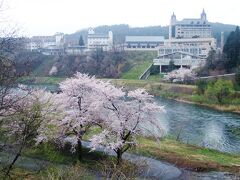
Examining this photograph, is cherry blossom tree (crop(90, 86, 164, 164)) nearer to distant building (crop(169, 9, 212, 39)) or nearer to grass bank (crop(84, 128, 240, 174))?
grass bank (crop(84, 128, 240, 174))

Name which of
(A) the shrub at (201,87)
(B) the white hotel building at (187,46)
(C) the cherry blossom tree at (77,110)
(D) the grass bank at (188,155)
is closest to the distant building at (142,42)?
(B) the white hotel building at (187,46)

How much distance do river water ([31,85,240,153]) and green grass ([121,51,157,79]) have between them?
3548cm

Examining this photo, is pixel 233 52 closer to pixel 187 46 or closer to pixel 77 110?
pixel 187 46

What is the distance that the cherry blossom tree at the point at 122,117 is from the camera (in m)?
20.0

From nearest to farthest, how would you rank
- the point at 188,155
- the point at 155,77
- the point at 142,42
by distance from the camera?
the point at 188,155 → the point at 155,77 → the point at 142,42

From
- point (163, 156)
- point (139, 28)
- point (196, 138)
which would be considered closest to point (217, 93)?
point (196, 138)

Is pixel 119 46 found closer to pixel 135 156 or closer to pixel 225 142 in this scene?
pixel 225 142

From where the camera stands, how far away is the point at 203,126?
3772cm

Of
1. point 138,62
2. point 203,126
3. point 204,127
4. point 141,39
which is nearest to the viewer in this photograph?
point 204,127

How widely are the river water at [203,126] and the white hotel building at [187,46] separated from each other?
32.3 metres

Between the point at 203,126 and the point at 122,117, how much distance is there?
62.0ft

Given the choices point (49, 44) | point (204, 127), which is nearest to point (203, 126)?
point (204, 127)

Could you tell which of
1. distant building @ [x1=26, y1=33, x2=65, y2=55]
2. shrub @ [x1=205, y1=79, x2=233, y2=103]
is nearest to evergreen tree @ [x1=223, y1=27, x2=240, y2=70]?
shrub @ [x1=205, y1=79, x2=233, y2=103]

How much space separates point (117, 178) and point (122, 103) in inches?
444
